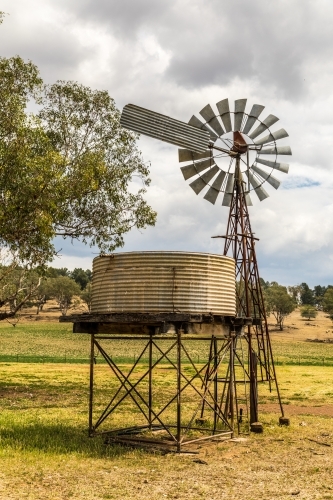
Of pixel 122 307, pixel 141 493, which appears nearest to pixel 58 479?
pixel 141 493

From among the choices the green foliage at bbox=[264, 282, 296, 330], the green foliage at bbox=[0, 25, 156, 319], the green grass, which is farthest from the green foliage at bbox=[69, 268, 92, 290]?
the green foliage at bbox=[0, 25, 156, 319]

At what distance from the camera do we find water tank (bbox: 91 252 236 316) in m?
15.6

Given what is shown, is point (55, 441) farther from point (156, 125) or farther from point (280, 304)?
point (280, 304)

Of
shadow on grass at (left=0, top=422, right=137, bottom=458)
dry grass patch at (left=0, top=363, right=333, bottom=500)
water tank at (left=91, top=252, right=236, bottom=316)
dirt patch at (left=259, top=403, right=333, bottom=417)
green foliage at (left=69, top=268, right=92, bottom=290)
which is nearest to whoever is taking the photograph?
dry grass patch at (left=0, top=363, right=333, bottom=500)

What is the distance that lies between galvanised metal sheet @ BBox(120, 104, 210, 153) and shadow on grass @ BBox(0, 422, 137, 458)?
914cm

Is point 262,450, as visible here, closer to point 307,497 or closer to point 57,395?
point 307,497

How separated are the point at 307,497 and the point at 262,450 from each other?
474cm

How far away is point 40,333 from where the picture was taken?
101 meters

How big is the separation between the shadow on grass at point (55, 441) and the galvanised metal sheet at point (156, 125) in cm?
914

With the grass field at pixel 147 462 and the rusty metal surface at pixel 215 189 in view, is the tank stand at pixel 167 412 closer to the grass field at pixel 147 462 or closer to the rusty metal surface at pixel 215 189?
the grass field at pixel 147 462

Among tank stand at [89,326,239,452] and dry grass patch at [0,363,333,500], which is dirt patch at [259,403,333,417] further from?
tank stand at [89,326,239,452]

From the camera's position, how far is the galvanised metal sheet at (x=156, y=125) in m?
17.7

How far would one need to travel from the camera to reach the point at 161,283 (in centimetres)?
1566

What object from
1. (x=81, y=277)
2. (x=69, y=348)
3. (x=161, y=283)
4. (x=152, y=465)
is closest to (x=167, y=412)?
(x=152, y=465)
